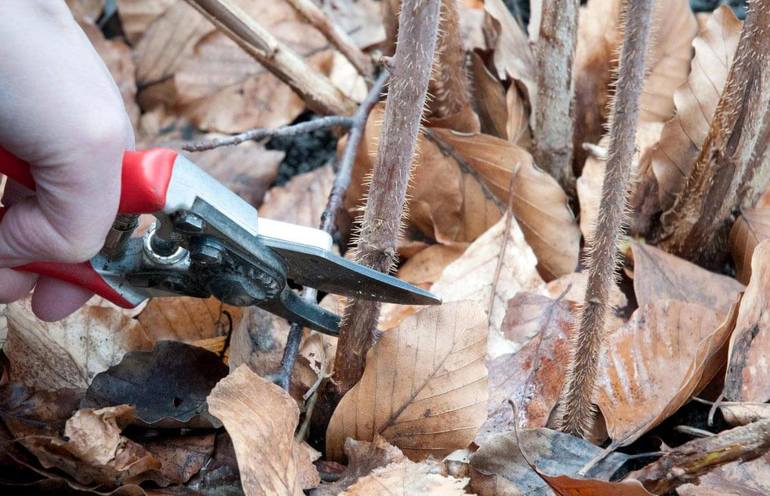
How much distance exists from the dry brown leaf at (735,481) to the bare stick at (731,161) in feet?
1.63

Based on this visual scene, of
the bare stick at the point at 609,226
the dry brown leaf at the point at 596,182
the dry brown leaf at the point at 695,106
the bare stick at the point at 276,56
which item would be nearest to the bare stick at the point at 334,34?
the bare stick at the point at 276,56

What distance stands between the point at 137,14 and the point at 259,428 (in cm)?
166

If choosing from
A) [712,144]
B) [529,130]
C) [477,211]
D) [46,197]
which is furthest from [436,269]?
[46,197]

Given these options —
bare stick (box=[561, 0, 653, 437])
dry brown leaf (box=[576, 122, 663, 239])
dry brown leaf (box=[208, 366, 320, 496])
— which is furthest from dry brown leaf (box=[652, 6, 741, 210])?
dry brown leaf (box=[208, 366, 320, 496])

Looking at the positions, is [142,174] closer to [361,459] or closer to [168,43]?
[361,459]

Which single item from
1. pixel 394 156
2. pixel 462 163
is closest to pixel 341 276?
pixel 394 156

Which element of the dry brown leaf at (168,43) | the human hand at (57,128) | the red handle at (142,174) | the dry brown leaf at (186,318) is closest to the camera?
the human hand at (57,128)

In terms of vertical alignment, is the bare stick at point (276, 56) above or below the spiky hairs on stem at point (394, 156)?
below

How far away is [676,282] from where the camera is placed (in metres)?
1.68

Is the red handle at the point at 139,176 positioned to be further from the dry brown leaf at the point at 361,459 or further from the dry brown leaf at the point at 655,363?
the dry brown leaf at the point at 655,363

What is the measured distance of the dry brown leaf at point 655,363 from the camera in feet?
4.64

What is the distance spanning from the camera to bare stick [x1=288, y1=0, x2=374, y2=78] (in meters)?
2.01

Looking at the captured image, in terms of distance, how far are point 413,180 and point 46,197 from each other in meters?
0.88

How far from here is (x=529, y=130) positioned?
1.96m
